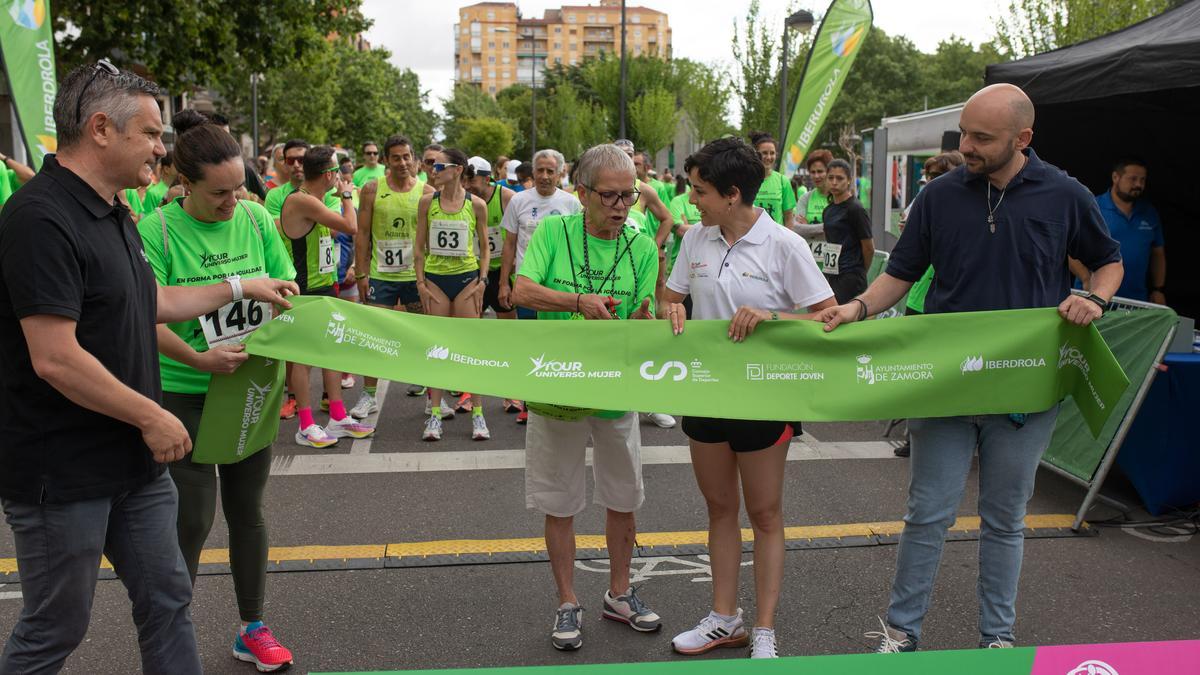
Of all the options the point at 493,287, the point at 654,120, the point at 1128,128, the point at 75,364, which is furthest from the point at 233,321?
the point at 654,120

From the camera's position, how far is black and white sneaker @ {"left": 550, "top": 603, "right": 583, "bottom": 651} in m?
4.09

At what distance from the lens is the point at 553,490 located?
4.08 metres

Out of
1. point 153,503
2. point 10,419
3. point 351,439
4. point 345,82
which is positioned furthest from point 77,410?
point 345,82

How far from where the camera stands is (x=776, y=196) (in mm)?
9141

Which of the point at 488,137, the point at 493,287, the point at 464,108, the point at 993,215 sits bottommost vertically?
the point at 493,287

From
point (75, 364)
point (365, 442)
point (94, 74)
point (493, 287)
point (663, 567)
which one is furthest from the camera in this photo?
point (493, 287)

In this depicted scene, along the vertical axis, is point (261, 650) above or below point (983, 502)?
below

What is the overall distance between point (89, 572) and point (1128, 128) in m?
8.69

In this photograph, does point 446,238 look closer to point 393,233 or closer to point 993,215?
point 393,233

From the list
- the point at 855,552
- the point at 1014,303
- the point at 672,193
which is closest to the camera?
the point at 1014,303

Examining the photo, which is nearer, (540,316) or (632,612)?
(632,612)

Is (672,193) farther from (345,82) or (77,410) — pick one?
(345,82)

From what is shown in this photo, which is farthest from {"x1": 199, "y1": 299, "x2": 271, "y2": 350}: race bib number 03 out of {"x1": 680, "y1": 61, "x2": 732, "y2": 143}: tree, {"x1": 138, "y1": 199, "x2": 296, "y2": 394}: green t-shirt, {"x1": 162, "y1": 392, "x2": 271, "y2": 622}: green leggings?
{"x1": 680, "y1": 61, "x2": 732, "y2": 143}: tree

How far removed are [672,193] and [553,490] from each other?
1199 centimetres
